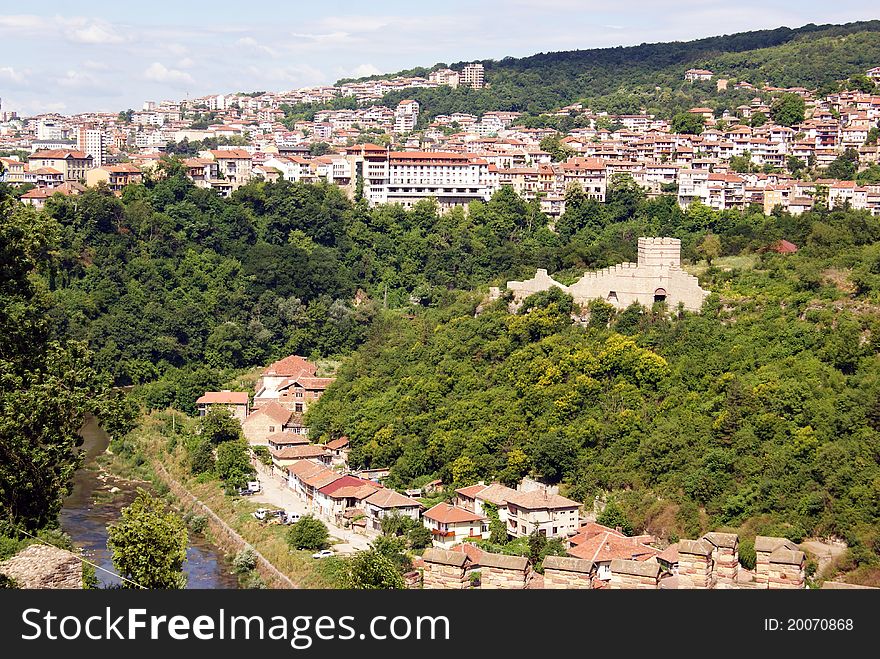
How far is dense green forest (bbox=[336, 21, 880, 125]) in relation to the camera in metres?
62.2

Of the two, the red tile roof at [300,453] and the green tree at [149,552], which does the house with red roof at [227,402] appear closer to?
the red tile roof at [300,453]

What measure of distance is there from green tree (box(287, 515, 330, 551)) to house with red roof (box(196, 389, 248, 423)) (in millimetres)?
8860

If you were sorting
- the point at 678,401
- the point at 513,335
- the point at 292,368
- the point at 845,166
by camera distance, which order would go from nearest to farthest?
the point at 678,401 → the point at 513,335 → the point at 292,368 → the point at 845,166

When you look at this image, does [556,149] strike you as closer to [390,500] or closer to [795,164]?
[795,164]

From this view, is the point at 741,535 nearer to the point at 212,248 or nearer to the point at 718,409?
the point at 718,409

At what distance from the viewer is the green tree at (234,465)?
26.1m

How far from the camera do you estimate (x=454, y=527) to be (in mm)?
21641

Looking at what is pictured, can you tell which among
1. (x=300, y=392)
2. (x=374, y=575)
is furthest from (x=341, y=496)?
(x=300, y=392)

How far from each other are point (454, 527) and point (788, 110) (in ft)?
108

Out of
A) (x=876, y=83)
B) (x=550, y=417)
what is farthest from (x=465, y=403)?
(x=876, y=83)

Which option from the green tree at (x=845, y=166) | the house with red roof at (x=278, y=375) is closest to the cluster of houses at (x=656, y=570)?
the house with red roof at (x=278, y=375)

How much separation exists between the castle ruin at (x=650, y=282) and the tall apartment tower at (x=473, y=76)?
52247 millimetres

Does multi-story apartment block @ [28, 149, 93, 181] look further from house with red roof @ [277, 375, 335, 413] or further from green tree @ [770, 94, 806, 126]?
green tree @ [770, 94, 806, 126]

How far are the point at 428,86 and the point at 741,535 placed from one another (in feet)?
205
